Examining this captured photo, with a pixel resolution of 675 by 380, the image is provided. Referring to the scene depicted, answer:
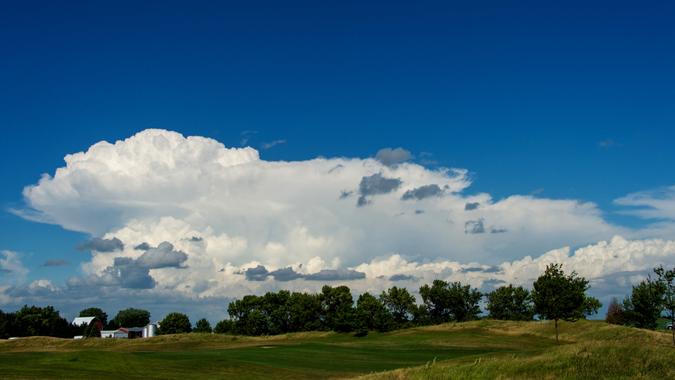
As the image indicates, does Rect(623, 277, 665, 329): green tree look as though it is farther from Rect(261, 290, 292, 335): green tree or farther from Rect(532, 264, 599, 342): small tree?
Rect(261, 290, 292, 335): green tree

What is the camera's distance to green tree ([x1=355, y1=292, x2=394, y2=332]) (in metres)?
132

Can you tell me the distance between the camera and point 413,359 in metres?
62.8

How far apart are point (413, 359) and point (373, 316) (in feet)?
240

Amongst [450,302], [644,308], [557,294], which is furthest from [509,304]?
[557,294]

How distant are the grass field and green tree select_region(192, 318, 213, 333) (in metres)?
58.1

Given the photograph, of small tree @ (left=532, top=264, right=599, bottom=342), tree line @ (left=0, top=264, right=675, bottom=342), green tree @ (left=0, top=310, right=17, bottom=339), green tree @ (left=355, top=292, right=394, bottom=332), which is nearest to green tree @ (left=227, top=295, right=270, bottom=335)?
tree line @ (left=0, top=264, right=675, bottom=342)

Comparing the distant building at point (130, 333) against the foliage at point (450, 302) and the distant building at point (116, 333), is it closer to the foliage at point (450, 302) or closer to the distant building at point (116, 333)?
the distant building at point (116, 333)

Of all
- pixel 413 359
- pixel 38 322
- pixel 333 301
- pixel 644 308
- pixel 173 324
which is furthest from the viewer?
pixel 173 324

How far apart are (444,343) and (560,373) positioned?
6159cm

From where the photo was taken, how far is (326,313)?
500 ft

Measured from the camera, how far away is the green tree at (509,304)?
516 ft

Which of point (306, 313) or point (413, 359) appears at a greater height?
point (306, 313)

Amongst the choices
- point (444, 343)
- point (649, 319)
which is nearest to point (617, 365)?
point (444, 343)

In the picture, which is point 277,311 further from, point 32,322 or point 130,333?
point 32,322
